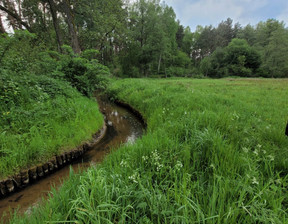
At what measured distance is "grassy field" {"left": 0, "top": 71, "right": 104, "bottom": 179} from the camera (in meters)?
2.72

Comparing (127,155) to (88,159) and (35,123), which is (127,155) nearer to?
(88,159)

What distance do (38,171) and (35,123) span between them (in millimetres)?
1270

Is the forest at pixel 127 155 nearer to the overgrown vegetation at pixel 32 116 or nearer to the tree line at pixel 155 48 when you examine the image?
the overgrown vegetation at pixel 32 116

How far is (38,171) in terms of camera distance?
9.35ft

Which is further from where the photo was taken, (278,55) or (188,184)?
(278,55)

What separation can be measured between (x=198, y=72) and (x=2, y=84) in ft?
149

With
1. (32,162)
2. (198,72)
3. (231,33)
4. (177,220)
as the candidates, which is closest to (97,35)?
(32,162)

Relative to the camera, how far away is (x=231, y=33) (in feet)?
168

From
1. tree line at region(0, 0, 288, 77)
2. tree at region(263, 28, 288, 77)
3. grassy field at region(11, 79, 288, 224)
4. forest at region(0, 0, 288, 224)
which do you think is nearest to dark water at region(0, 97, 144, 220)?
forest at region(0, 0, 288, 224)

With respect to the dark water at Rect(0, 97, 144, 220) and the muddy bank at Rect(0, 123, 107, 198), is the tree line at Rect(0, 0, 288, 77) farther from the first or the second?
the muddy bank at Rect(0, 123, 107, 198)

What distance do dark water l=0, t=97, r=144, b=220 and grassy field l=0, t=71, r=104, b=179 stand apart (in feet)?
1.49

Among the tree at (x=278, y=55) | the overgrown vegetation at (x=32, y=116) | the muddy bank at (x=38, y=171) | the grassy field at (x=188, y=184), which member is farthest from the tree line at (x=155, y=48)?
the grassy field at (x=188, y=184)

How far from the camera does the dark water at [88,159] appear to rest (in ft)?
7.65

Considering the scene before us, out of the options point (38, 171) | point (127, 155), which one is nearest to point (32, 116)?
point (38, 171)
